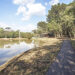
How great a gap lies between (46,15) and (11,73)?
5153 cm

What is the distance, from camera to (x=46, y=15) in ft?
177

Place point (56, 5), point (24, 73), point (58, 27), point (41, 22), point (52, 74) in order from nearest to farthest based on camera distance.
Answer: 1. point (52, 74)
2. point (24, 73)
3. point (58, 27)
4. point (56, 5)
5. point (41, 22)

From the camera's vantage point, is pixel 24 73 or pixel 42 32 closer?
pixel 24 73

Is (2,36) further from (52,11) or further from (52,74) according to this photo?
(52,74)

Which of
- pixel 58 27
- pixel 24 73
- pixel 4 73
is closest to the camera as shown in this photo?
pixel 24 73

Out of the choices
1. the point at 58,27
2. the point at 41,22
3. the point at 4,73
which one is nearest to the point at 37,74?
the point at 4,73

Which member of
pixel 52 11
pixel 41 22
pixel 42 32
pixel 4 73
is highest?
pixel 52 11

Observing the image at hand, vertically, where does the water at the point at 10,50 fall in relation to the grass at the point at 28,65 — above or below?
below

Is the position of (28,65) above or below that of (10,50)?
above

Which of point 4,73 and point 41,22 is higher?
point 41,22

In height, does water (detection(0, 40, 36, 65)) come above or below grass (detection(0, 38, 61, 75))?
below

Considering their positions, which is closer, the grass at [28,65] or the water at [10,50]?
the grass at [28,65]

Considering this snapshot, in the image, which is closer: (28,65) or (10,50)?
(28,65)

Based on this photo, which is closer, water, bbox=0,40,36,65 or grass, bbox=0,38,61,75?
grass, bbox=0,38,61,75
